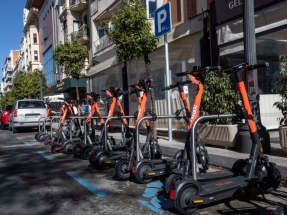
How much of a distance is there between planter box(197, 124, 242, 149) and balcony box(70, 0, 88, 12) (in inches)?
770

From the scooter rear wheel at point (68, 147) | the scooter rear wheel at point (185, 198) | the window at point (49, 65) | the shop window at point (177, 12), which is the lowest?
the scooter rear wheel at point (185, 198)

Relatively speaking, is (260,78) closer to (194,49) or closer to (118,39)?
(194,49)

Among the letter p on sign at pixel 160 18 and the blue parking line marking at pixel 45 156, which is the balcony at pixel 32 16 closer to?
the blue parking line marking at pixel 45 156

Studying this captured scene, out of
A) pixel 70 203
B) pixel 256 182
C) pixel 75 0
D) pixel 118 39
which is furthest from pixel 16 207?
pixel 75 0

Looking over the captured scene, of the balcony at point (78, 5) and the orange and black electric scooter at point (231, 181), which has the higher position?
the balcony at point (78, 5)

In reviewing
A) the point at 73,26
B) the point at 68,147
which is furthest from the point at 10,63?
the point at 68,147

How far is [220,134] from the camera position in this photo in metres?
7.45

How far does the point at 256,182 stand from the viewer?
448cm

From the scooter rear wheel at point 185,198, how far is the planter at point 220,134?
11.2ft

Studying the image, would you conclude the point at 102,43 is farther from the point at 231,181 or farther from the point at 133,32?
the point at 231,181

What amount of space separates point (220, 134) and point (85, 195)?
11.5ft

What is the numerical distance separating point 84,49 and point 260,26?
1069cm

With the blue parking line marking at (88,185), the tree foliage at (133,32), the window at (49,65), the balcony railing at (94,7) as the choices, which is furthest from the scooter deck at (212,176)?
the window at (49,65)

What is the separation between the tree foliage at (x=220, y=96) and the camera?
761 cm
